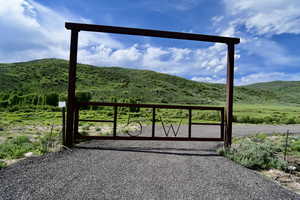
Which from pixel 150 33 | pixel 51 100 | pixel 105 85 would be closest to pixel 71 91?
pixel 150 33

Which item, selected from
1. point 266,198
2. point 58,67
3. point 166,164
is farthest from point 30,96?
point 58,67

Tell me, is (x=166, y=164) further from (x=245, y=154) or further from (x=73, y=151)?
(x=73, y=151)

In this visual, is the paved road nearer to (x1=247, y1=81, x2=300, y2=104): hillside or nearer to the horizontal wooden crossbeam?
the horizontal wooden crossbeam

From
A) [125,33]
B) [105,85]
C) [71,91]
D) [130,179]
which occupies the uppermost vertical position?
[105,85]

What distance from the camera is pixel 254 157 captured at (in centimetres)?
552

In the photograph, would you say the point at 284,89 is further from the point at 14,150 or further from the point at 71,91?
the point at 14,150

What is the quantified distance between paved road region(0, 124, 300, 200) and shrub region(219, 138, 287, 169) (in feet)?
1.05

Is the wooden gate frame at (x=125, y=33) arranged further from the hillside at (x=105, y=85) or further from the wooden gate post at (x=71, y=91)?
the hillside at (x=105, y=85)

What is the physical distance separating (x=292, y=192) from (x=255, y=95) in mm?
104617

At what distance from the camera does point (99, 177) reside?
4.06m

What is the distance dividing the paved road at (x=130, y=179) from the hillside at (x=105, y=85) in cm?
3885

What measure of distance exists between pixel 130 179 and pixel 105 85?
67145 millimetres

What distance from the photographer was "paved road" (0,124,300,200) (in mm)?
3400

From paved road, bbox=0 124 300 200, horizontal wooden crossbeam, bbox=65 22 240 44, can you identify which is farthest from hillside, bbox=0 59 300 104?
paved road, bbox=0 124 300 200
